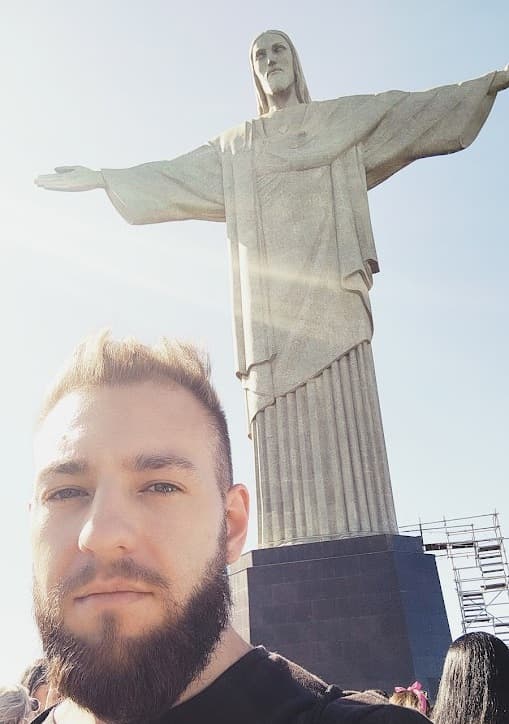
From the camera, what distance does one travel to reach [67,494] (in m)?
1.05

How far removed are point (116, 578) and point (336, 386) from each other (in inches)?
261

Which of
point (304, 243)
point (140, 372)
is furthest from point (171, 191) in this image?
point (140, 372)

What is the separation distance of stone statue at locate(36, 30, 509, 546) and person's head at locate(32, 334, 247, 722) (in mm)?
5961

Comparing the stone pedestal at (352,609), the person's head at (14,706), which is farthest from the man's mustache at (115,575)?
the stone pedestal at (352,609)

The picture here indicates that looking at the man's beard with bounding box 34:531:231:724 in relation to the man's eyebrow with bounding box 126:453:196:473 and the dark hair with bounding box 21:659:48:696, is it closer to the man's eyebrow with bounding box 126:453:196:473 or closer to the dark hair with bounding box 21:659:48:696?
the man's eyebrow with bounding box 126:453:196:473

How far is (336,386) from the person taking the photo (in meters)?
7.46

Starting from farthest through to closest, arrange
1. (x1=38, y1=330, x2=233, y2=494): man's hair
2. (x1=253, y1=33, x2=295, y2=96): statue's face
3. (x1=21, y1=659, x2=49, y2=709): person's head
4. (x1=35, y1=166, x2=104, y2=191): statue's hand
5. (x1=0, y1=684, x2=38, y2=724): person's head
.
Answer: (x1=253, y1=33, x2=295, y2=96): statue's face < (x1=35, y1=166, x2=104, y2=191): statue's hand < (x1=21, y1=659, x2=49, y2=709): person's head < (x1=0, y1=684, x2=38, y2=724): person's head < (x1=38, y1=330, x2=233, y2=494): man's hair

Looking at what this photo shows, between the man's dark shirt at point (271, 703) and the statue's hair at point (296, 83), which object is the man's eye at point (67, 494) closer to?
the man's dark shirt at point (271, 703)

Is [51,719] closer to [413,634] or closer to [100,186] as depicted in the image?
[413,634]

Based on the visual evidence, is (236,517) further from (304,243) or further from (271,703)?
(304,243)

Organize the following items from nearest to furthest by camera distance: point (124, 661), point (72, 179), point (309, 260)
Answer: point (124, 661)
point (309, 260)
point (72, 179)

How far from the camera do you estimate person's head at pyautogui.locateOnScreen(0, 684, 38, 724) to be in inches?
103

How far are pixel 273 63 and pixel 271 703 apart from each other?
9.26 meters

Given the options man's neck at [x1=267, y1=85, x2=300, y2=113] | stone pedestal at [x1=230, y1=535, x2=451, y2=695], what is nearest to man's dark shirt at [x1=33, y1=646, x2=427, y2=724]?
stone pedestal at [x1=230, y1=535, x2=451, y2=695]
